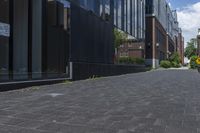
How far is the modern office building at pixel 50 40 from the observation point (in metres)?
17.5

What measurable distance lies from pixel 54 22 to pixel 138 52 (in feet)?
126

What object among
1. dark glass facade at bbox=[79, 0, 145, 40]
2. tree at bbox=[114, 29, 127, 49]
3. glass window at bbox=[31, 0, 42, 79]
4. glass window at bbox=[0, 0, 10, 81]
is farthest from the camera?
tree at bbox=[114, 29, 127, 49]

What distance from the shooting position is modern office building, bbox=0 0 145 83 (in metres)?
17.5

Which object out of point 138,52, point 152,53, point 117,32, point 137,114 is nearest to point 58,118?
point 137,114

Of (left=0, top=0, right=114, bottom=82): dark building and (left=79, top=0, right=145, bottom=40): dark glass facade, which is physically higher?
(left=79, top=0, right=145, bottom=40): dark glass facade

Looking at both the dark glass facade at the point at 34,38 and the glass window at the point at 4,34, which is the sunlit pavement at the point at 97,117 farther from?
the glass window at the point at 4,34

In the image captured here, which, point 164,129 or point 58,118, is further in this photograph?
point 58,118

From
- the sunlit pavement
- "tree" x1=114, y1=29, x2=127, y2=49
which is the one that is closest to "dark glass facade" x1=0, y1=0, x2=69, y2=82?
the sunlit pavement

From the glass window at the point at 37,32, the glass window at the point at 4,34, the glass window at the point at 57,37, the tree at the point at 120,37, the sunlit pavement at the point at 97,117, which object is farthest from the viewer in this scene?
the tree at the point at 120,37

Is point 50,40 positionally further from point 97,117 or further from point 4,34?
point 97,117

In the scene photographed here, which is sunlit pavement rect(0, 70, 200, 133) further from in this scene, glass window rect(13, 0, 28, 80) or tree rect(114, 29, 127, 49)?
tree rect(114, 29, 127, 49)

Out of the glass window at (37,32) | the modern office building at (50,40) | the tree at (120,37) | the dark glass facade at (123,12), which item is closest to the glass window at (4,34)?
the modern office building at (50,40)

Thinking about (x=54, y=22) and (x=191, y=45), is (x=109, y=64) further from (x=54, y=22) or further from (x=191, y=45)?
(x=191, y=45)

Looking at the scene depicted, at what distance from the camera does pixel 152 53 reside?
7488 cm
